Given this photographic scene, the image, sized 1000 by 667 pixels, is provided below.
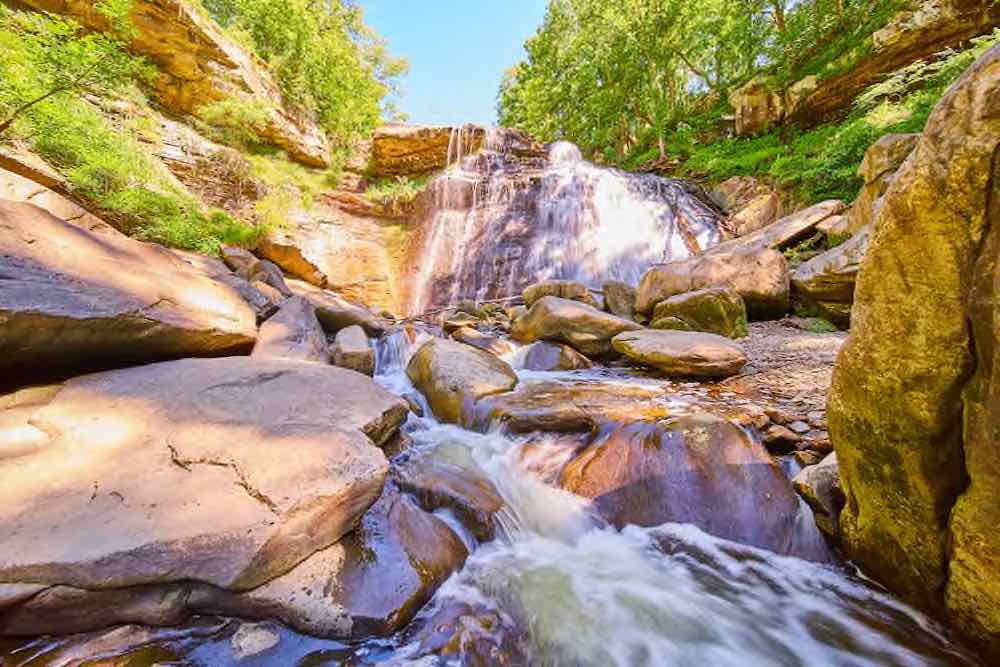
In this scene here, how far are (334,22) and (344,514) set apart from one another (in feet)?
74.9

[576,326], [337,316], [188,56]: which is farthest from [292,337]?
[188,56]

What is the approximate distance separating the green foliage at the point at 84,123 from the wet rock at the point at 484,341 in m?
4.56

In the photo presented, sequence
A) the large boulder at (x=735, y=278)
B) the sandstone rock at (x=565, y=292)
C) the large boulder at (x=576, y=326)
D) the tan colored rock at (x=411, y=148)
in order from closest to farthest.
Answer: the large boulder at (x=576, y=326) < the large boulder at (x=735, y=278) < the sandstone rock at (x=565, y=292) < the tan colored rock at (x=411, y=148)

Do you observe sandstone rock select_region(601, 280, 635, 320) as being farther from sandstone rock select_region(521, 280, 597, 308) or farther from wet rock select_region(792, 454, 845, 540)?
wet rock select_region(792, 454, 845, 540)

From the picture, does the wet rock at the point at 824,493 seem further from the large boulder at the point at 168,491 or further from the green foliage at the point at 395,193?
the green foliage at the point at 395,193

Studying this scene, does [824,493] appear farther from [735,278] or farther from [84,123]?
[84,123]

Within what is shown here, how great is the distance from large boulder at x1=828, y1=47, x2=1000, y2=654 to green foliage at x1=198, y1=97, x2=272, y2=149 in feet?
44.6

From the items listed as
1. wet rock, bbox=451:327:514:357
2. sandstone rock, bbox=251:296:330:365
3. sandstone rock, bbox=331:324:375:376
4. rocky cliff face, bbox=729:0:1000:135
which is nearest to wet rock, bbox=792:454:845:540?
wet rock, bbox=451:327:514:357

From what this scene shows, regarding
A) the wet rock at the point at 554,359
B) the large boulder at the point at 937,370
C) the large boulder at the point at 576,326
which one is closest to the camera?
the large boulder at the point at 937,370

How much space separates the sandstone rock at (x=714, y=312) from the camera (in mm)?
5902

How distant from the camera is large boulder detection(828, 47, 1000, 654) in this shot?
1436 mm

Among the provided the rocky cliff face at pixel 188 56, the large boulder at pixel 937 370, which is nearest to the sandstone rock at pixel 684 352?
the large boulder at pixel 937 370

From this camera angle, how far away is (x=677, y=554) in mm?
2588

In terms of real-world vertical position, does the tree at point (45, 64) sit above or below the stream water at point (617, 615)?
above
